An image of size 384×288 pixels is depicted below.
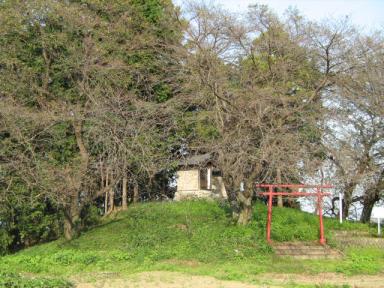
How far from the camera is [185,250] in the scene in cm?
1593

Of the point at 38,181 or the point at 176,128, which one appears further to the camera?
the point at 176,128

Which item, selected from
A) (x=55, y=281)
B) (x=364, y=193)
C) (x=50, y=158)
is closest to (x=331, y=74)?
(x=364, y=193)

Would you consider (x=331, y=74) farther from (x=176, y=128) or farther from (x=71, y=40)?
(x=71, y=40)

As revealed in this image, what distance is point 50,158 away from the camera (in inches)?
736

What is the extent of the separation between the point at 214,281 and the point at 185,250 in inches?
156

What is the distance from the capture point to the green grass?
1416 centimetres

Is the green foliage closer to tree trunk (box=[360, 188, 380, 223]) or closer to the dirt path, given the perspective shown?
the dirt path

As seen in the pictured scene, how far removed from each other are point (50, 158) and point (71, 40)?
169 inches

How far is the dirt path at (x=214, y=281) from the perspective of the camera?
11.5m

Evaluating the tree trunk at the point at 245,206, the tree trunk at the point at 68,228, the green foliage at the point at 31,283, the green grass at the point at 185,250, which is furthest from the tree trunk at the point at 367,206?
the green foliage at the point at 31,283

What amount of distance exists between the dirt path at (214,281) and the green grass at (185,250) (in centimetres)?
48

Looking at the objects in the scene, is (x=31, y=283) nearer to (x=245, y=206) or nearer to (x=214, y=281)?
(x=214, y=281)

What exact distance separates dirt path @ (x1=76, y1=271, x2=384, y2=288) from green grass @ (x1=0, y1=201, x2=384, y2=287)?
1.58 ft

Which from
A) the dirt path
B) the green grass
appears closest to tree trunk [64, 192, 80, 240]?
the green grass
